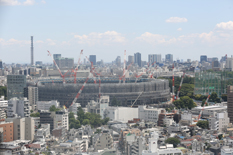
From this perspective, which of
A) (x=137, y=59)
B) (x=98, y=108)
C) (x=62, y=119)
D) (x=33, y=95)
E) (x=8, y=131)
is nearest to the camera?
(x=8, y=131)

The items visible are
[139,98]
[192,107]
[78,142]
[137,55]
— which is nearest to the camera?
[78,142]

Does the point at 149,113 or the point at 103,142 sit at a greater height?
the point at 149,113

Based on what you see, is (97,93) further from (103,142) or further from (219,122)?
(103,142)

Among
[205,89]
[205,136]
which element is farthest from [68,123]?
[205,89]

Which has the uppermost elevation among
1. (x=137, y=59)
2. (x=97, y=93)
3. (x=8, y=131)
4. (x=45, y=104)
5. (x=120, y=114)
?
(x=137, y=59)

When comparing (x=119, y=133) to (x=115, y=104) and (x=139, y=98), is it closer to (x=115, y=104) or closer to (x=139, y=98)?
(x=115, y=104)

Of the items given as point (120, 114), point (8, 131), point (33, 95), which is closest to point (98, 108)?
point (120, 114)

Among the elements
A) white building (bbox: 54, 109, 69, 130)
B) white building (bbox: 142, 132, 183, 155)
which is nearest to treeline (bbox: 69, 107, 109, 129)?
white building (bbox: 54, 109, 69, 130)
